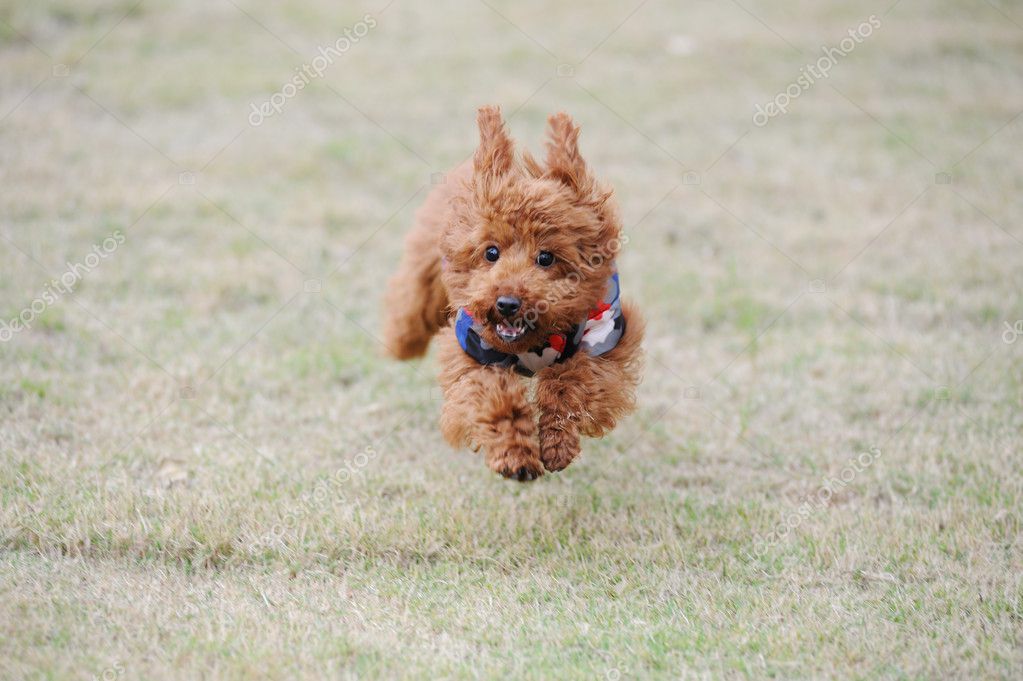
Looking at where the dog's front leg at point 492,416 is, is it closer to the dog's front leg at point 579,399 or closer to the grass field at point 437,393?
the dog's front leg at point 579,399

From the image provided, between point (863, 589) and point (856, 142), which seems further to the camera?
point (856, 142)

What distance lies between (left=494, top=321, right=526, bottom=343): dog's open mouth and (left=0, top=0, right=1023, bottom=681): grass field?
3.46 feet

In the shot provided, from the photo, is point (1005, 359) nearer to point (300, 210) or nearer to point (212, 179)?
point (300, 210)

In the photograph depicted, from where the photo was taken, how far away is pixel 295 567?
3912mm

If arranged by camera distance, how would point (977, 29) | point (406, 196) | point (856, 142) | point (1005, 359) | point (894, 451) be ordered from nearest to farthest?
1. point (894, 451)
2. point (1005, 359)
3. point (406, 196)
4. point (856, 142)
5. point (977, 29)

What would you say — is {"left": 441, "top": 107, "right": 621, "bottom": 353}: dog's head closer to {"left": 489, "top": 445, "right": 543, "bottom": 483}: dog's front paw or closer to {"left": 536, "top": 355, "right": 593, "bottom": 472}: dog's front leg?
{"left": 536, "top": 355, "right": 593, "bottom": 472}: dog's front leg

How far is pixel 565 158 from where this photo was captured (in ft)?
12.3

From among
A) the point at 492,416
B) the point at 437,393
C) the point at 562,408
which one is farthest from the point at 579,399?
the point at 437,393

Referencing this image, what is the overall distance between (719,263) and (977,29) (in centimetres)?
751

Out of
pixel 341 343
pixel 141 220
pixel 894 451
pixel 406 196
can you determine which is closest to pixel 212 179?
pixel 141 220

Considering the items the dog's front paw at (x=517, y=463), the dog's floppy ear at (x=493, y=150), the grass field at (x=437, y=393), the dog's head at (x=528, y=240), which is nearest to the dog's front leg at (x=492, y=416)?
the dog's front paw at (x=517, y=463)

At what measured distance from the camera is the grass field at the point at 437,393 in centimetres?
355

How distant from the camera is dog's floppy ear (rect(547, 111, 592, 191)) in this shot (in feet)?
12.3

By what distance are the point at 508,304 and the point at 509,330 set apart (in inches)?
5.5
